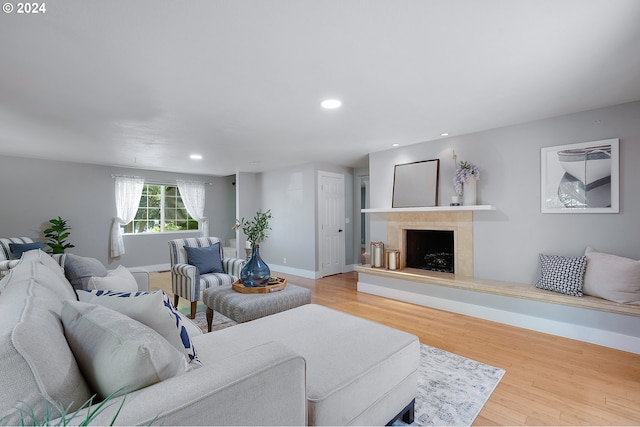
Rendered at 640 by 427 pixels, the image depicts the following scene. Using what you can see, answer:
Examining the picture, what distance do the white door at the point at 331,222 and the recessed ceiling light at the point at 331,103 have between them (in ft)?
9.62

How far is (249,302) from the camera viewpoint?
2654 mm

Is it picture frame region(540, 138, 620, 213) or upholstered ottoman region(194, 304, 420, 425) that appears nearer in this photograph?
upholstered ottoman region(194, 304, 420, 425)

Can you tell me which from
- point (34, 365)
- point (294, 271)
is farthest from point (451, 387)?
point (294, 271)

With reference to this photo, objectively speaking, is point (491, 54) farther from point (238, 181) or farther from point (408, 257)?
point (238, 181)

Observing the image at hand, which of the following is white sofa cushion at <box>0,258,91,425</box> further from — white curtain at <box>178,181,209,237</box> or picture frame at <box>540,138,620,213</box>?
white curtain at <box>178,181,209,237</box>

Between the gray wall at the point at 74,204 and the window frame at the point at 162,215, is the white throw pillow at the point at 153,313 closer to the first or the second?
the gray wall at the point at 74,204

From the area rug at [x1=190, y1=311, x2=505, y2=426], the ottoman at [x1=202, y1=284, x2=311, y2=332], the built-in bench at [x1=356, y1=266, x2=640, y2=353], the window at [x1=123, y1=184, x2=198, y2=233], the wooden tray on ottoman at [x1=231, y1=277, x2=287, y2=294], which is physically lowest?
the area rug at [x1=190, y1=311, x2=505, y2=426]

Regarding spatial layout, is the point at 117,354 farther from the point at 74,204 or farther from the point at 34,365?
the point at 74,204

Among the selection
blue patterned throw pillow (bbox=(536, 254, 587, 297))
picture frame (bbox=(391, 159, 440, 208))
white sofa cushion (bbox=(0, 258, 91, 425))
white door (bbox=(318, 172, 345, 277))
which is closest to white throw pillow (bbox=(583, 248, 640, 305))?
blue patterned throw pillow (bbox=(536, 254, 587, 297))

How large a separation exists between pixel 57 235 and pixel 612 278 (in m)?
7.80

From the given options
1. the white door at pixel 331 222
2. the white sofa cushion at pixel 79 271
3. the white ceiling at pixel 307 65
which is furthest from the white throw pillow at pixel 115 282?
the white door at pixel 331 222

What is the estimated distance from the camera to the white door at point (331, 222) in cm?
599

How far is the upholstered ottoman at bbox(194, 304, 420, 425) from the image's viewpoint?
51.4 inches

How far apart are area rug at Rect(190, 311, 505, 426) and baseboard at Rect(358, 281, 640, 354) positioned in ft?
3.88
